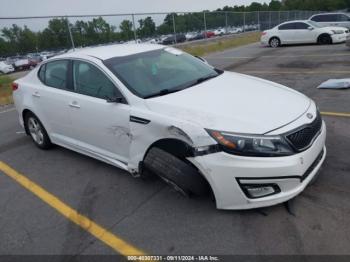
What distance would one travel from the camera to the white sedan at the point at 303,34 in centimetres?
1708

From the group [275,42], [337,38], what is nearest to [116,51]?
[337,38]

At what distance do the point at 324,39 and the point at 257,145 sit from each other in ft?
54.8

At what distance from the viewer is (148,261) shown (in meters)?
2.83

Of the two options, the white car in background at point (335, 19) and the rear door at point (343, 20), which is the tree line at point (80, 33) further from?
the rear door at point (343, 20)

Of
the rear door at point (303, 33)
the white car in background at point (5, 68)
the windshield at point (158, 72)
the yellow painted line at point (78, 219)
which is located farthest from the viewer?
the rear door at point (303, 33)

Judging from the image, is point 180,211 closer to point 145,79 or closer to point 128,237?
point 128,237

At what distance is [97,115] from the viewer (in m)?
4.04

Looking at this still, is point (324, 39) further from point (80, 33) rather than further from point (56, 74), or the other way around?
point (56, 74)

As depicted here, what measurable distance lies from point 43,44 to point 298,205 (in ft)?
47.6

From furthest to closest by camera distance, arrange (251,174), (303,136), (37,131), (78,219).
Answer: (37,131), (78,219), (303,136), (251,174)

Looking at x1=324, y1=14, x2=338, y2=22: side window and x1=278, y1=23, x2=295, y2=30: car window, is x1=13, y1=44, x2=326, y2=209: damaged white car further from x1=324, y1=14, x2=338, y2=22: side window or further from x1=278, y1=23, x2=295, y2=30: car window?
x1=324, y1=14, x2=338, y2=22: side window

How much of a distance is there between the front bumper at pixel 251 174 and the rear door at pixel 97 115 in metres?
1.04

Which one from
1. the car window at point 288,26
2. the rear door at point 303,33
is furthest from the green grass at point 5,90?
the rear door at point 303,33

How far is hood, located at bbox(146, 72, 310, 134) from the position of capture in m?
3.08
